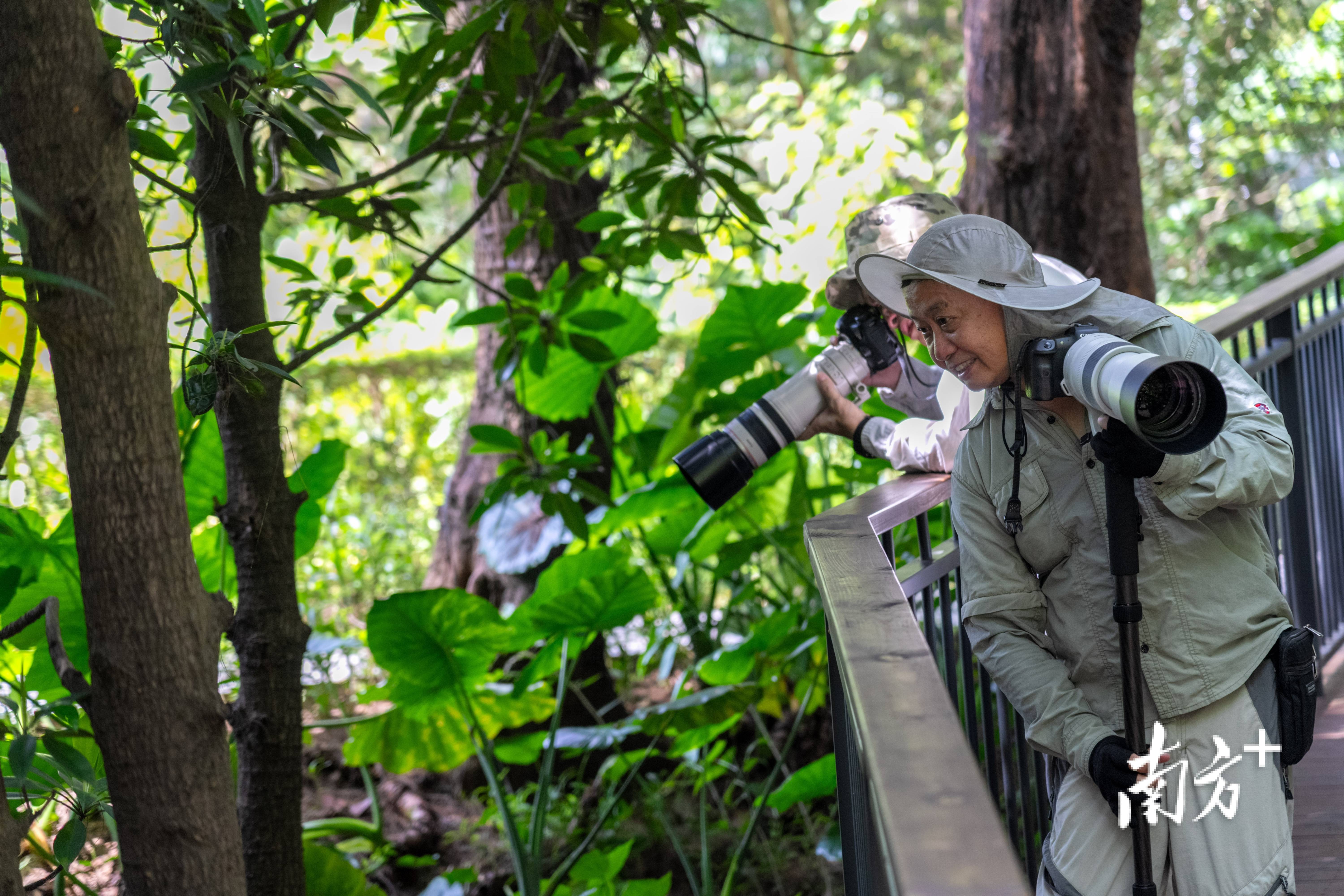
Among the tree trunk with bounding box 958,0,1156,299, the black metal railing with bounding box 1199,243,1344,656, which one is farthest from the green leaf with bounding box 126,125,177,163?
the tree trunk with bounding box 958,0,1156,299

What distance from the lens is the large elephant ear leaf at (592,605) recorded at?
2465mm

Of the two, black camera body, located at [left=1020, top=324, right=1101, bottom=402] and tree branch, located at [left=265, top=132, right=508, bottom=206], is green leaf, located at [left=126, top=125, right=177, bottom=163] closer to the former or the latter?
tree branch, located at [left=265, top=132, right=508, bottom=206]

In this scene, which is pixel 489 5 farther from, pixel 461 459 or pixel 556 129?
pixel 461 459

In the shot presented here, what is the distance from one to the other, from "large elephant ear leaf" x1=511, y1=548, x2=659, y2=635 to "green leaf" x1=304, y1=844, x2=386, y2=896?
0.63 meters

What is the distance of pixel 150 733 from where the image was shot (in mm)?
1352

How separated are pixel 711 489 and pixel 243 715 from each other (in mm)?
856

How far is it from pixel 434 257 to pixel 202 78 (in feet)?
2.10

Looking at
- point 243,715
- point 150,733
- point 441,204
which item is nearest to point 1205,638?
point 150,733

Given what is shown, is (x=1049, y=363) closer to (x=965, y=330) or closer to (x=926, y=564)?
(x=965, y=330)

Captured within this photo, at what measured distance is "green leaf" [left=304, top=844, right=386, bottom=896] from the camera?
7.53ft

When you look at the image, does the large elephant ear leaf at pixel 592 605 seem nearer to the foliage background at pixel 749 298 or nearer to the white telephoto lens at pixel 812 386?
the foliage background at pixel 749 298

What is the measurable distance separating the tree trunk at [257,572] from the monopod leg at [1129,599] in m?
1.27

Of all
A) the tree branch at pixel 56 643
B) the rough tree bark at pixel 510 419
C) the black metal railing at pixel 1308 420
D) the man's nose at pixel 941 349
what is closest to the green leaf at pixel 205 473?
the tree branch at pixel 56 643

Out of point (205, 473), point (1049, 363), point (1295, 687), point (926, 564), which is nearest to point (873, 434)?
point (926, 564)
